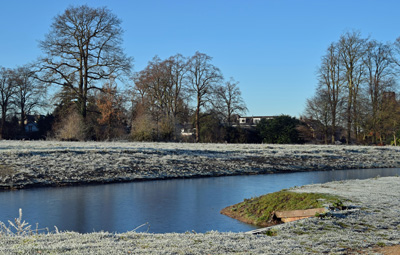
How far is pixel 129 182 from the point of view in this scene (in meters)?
19.9

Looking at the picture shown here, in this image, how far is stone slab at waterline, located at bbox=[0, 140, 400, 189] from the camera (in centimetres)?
1902

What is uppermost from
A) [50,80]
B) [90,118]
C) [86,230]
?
[50,80]

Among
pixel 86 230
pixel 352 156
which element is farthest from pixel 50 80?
pixel 86 230

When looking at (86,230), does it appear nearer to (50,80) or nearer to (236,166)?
(236,166)

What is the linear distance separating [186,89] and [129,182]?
1296 inches

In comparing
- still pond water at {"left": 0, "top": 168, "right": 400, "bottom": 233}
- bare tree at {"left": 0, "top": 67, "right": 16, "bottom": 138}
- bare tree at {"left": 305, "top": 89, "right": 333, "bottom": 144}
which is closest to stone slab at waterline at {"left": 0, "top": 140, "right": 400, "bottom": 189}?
still pond water at {"left": 0, "top": 168, "right": 400, "bottom": 233}

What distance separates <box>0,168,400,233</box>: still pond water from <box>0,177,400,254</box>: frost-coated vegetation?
7.63 ft

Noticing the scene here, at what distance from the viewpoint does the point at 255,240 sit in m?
7.36

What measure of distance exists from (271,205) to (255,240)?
4933 mm

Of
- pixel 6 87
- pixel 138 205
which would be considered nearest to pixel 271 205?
pixel 138 205

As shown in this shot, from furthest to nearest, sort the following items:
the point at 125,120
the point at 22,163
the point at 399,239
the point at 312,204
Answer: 1. the point at 125,120
2. the point at 22,163
3. the point at 312,204
4. the point at 399,239

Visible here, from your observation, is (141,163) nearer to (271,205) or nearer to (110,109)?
(271,205)

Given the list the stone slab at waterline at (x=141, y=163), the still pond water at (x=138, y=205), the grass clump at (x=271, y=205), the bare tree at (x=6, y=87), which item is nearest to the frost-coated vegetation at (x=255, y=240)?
the grass clump at (x=271, y=205)

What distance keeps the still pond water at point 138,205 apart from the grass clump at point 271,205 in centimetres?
45
